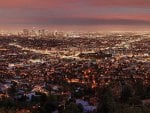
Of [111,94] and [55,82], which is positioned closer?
[111,94]

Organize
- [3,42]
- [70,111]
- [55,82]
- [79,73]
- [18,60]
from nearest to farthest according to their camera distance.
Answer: [70,111]
[55,82]
[79,73]
[18,60]
[3,42]

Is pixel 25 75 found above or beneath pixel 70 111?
beneath

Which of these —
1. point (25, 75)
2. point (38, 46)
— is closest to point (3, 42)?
point (38, 46)

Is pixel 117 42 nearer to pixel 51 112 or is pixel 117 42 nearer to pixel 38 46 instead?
pixel 38 46

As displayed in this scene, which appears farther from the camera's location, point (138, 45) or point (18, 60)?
point (138, 45)

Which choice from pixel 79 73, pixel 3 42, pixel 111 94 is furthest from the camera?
pixel 3 42

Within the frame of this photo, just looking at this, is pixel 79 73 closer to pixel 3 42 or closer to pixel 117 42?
pixel 3 42

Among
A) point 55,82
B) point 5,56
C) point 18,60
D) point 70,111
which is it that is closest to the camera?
point 70,111

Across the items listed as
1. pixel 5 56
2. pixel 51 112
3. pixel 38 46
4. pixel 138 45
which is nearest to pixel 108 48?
pixel 138 45

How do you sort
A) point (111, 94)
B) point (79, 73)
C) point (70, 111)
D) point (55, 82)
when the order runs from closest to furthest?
1. point (70, 111)
2. point (111, 94)
3. point (55, 82)
4. point (79, 73)
